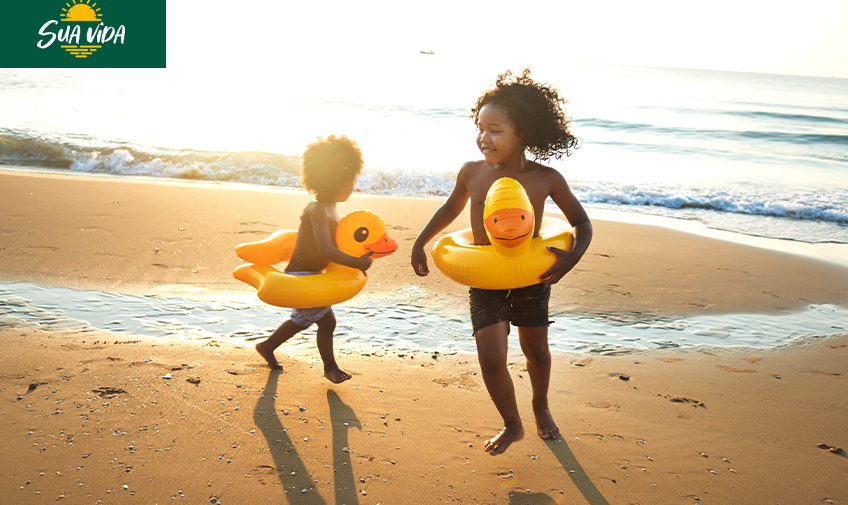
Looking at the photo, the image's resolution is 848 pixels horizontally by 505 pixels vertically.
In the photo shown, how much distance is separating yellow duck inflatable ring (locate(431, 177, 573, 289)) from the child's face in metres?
0.21

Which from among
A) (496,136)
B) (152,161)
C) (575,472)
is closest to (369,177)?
(152,161)

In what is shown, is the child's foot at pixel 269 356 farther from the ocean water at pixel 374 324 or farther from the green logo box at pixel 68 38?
the green logo box at pixel 68 38

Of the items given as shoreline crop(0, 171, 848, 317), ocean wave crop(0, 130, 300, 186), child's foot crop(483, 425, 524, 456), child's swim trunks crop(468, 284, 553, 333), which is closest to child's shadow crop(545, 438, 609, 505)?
child's foot crop(483, 425, 524, 456)

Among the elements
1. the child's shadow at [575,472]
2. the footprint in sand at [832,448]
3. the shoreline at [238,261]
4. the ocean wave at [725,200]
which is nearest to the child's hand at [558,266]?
the child's shadow at [575,472]

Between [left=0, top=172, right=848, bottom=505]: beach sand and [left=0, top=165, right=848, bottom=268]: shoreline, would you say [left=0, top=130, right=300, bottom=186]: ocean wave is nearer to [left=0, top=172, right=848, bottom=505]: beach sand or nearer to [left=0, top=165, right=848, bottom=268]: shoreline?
[left=0, top=165, right=848, bottom=268]: shoreline

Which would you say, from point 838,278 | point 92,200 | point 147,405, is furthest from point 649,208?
point 147,405

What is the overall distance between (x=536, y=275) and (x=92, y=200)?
21.6 ft

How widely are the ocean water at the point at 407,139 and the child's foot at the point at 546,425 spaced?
5.56 feet

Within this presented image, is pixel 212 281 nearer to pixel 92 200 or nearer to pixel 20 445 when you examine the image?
pixel 20 445

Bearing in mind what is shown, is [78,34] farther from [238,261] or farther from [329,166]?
[329,166]

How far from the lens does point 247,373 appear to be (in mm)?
3191

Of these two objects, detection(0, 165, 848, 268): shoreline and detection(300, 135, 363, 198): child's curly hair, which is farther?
detection(0, 165, 848, 268): shoreline

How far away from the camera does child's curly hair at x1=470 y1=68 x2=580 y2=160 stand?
2.66m

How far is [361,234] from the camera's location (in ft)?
10.3
